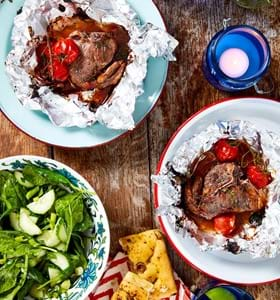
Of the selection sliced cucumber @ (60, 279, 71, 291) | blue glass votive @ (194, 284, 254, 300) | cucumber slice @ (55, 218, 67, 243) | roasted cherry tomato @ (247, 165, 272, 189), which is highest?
roasted cherry tomato @ (247, 165, 272, 189)

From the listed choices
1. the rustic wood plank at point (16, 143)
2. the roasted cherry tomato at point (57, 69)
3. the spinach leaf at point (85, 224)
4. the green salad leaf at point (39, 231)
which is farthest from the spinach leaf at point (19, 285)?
the roasted cherry tomato at point (57, 69)

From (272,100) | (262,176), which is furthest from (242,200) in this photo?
(272,100)

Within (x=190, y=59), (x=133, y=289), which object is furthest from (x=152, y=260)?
Result: (x=190, y=59)

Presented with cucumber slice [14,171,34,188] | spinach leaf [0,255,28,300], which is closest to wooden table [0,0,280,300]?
cucumber slice [14,171,34,188]

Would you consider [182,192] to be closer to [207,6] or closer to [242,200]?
[242,200]

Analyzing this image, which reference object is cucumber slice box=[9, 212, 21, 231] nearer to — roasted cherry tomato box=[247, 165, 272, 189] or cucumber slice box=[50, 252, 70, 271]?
cucumber slice box=[50, 252, 70, 271]

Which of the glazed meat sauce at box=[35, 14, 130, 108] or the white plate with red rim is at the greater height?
the glazed meat sauce at box=[35, 14, 130, 108]

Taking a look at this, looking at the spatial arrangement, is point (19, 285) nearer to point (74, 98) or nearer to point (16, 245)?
point (16, 245)

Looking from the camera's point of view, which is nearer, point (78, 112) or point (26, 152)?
point (78, 112)

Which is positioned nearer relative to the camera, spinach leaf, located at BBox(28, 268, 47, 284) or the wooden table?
spinach leaf, located at BBox(28, 268, 47, 284)
